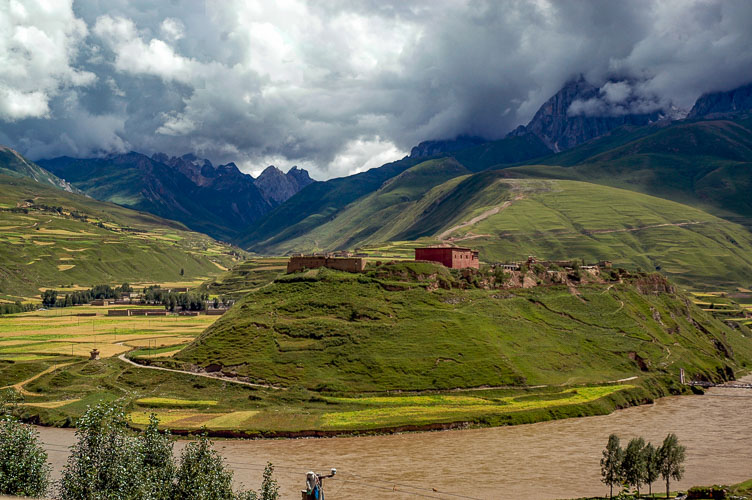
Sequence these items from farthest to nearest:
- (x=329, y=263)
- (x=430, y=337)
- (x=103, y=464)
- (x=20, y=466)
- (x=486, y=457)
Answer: (x=329, y=263) < (x=430, y=337) < (x=486, y=457) < (x=103, y=464) < (x=20, y=466)

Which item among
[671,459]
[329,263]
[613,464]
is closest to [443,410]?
[613,464]

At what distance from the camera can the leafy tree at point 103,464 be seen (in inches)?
2154

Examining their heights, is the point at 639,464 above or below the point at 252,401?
below

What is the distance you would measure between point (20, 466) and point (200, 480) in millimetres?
15651

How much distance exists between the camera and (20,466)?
187 ft

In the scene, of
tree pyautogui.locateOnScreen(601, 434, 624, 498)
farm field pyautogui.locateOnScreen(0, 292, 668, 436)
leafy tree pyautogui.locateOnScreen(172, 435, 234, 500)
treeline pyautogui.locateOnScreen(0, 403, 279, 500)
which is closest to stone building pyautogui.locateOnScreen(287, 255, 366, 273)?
farm field pyautogui.locateOnScreen(0, 292, 668, 436)

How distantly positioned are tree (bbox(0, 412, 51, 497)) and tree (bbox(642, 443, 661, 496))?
71159 millimetres

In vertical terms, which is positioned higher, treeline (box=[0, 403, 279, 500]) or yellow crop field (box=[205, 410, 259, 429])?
treeline (box=[0, 403, 279, 500])

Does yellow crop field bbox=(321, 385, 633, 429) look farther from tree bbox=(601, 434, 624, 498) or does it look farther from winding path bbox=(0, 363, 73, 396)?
winding path bbox=(0, 363, 73, 396)

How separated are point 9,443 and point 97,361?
105 metres

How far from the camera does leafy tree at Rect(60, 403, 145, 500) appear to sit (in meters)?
54.7

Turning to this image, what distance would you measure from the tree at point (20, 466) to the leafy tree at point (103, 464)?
2.23 meters

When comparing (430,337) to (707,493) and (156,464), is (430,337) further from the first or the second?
(156,464)

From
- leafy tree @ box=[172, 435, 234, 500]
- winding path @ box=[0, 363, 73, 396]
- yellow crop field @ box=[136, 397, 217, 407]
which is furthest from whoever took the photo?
winding path @ box=[0, 363, 73, 396]
